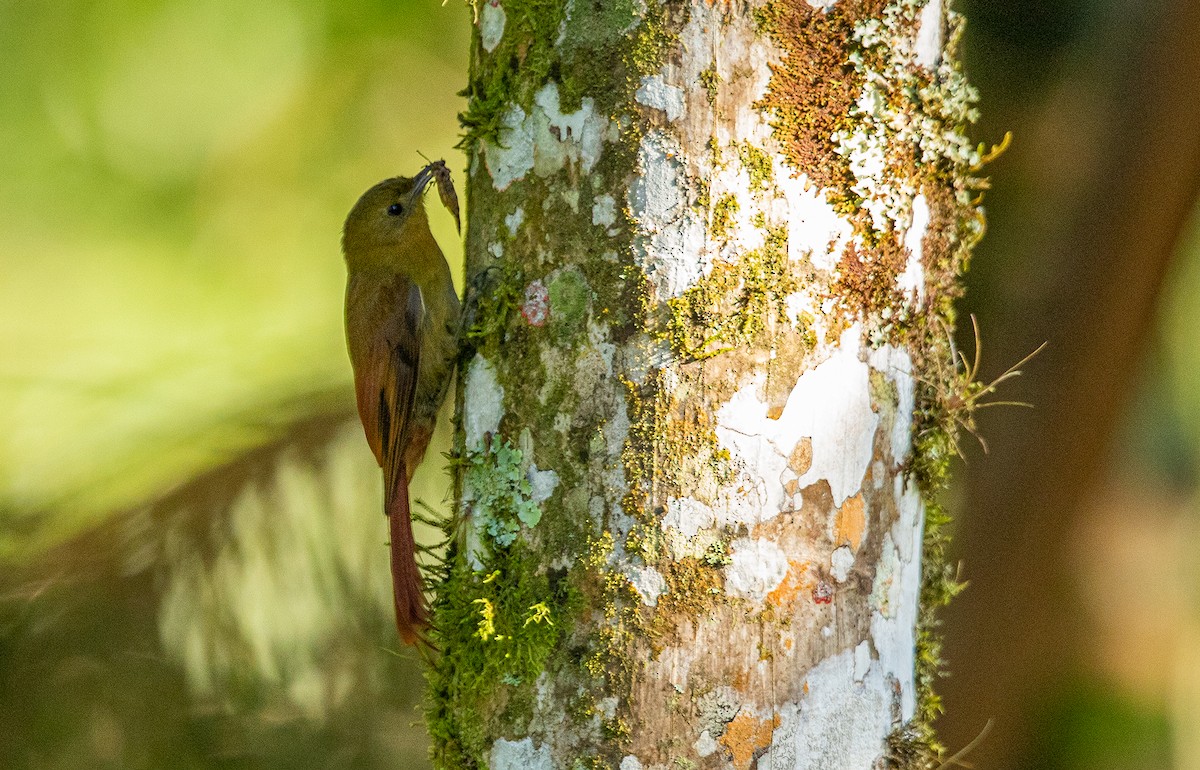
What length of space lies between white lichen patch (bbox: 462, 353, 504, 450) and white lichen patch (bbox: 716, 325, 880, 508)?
47 cm

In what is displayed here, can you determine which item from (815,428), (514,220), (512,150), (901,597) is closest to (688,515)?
(815,428)

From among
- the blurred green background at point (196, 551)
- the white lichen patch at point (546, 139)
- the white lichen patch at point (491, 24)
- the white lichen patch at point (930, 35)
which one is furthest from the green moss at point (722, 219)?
the blurred green background at point (196, 551)

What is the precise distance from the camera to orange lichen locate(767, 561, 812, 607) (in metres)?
1.83

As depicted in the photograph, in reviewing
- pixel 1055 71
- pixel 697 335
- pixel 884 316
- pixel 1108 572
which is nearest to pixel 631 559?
pixel 697 335

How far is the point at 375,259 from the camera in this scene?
358 cm

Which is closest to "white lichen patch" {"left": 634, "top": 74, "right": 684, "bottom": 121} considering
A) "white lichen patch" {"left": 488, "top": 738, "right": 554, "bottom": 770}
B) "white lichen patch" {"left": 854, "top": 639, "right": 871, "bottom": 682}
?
"white lichen patch" {"left": 854, "top": 639, "right": 871, "bottom": 682}

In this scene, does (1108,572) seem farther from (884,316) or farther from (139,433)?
(139,433)

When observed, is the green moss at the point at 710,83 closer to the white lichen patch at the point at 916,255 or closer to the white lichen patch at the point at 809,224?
the white lichen patch at the point at 809,224

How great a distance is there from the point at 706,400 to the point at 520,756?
69 centimetres

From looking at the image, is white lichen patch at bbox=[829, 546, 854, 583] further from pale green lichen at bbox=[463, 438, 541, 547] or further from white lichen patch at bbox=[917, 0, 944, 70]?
white lichen patch at bbox=[917, 0, 944, 70]

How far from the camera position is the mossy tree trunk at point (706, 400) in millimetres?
1820

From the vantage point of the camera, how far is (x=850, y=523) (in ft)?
6.30

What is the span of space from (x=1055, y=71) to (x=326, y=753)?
341 centimetres

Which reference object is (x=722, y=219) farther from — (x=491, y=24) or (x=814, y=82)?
(x=491, y=24)
